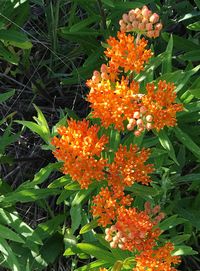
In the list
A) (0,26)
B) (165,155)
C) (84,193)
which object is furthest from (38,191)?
(0,26)

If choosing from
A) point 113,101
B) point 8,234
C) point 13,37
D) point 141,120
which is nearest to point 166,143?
point 141,120

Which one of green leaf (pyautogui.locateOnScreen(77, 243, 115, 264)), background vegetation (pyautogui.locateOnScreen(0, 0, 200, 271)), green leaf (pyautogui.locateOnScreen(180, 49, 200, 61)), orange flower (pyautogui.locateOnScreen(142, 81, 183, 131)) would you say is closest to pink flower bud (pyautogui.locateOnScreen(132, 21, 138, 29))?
background vegetation (pyautogui.locateOnScreen(0, 0, 200, 271))

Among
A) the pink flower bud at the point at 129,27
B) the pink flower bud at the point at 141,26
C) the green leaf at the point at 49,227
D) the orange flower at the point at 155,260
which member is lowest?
the green leaf at the point at 49,227

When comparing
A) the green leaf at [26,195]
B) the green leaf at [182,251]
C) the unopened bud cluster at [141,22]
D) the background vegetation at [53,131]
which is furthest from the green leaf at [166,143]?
the green leaf at [26,195]

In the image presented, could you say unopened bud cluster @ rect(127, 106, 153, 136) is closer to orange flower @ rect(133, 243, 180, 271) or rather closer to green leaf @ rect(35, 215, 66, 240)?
orange flower @ rect(133, 243, 180, 271)

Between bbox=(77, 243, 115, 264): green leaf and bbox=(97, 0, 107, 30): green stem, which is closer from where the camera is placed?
bbox=(77, 243, 115, 264): green leaf

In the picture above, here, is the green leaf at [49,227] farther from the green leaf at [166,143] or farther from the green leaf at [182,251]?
the green leaf at [166,143]
